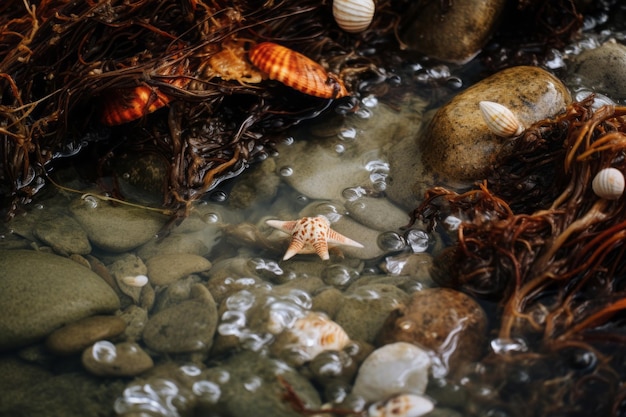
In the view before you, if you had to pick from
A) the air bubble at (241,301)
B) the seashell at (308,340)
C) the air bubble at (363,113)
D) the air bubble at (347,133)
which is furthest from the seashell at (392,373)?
the air bubble at (363,113)

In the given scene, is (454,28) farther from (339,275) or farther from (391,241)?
(339,275)

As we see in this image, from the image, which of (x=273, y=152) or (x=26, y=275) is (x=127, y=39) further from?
(x=26, y=275)

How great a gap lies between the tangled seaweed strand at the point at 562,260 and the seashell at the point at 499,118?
0.27 meters

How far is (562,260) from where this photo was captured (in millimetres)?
2721

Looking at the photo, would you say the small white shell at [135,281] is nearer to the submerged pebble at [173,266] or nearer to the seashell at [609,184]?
the submerged pebble at [173,266]

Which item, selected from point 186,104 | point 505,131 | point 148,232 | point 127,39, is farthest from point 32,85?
point 505,131

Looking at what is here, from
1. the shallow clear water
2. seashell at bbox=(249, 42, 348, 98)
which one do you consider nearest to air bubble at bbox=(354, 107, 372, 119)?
the shallow clear water

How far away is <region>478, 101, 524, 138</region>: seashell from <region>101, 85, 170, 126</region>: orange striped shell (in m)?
1.71

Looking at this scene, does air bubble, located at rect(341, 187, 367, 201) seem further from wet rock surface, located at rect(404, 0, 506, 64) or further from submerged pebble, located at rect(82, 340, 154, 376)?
submerged pebble, located at rect(82, 340, 154, 376)

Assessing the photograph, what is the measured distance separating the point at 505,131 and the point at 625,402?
1376 mm

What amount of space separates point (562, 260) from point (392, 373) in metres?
0.92

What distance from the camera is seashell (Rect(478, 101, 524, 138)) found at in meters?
3.08

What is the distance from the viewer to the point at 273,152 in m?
3.64

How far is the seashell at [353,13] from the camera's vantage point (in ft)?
12.2
